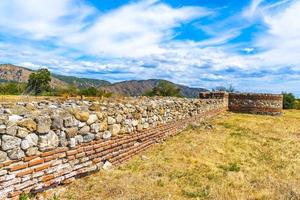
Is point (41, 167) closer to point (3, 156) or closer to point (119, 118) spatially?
point (3, 156)

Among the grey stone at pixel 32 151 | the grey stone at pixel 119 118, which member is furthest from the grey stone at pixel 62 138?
the grey stone at pixel 119 118

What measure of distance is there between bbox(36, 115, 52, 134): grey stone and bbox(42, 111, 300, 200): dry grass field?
1.16 m

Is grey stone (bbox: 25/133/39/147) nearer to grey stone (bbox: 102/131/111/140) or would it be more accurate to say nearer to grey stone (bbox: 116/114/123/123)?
grey stone (bbox: 102/131/111/140)

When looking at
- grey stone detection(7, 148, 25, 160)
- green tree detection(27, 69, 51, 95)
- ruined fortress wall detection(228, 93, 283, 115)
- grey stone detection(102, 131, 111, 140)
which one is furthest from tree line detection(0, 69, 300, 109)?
grey stone detection(7, 148, 25, 160)

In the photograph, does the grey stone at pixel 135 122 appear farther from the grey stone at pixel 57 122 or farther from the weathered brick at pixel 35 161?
the weathered brick at pixel 35 161

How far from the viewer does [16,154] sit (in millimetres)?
5086

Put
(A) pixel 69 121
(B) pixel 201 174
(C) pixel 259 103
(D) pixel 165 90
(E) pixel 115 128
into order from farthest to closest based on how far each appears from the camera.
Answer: (D) pixel 165 90 → (C) pixel 259 103 → (E) pixel 115 128 → (B) pixel 201 174 → (A) pixel 69 121

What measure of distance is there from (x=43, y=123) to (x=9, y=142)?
0.79 m

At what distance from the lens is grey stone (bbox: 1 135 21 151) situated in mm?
4859

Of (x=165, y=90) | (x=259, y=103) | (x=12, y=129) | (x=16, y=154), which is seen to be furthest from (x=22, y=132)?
(x=165, y=90)

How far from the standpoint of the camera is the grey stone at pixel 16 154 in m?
4.98

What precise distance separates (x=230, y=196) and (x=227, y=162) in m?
2.99

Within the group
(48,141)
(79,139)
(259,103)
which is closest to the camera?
(48,141)

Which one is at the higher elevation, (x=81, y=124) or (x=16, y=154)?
(x=81, y=124)
